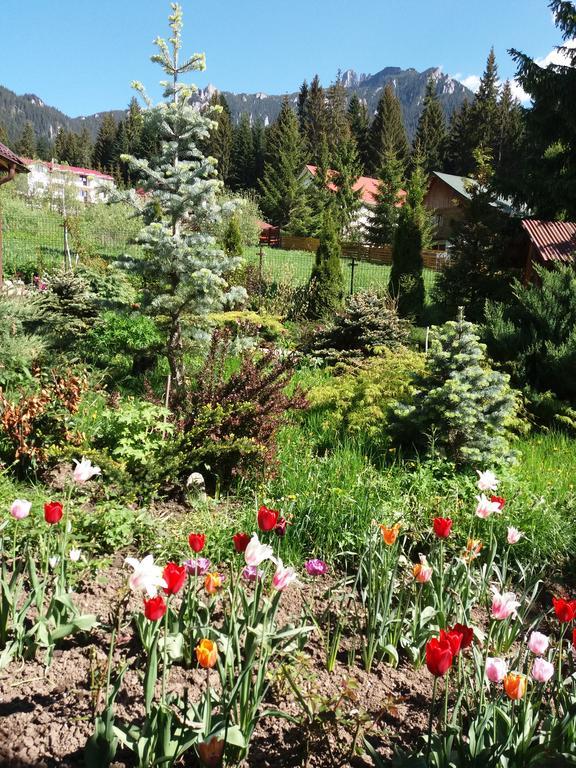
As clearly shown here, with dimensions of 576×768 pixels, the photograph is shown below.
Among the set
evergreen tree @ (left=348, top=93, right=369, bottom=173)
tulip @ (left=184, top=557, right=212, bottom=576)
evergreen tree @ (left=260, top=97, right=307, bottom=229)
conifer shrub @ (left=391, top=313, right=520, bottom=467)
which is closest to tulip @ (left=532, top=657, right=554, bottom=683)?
tulip @ (left=184, top=557, right=212, bottom=576)

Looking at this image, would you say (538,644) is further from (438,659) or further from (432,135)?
(432,135)

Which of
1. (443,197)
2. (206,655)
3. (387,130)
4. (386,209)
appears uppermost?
(387,130)

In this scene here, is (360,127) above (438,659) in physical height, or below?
above

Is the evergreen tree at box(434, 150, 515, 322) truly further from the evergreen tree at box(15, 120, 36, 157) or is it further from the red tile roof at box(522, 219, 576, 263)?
the evergreen tree at box(15, 120, 36, 157)

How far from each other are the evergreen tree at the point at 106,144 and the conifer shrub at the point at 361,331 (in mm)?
72353

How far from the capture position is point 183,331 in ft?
21.4

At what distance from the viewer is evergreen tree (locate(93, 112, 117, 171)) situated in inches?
2889

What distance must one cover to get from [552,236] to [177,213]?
10.4m

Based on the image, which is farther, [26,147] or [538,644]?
[26,147]

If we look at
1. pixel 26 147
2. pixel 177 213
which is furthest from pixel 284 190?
pixel 26 147

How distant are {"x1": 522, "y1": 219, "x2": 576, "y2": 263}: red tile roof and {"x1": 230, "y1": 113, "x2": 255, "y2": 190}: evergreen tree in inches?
1881

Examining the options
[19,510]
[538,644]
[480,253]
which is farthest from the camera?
[480,253]

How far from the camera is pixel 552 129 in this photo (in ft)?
40.4

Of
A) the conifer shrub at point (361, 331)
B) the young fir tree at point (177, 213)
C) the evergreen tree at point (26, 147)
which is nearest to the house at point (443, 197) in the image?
the conifer shrub at point (361, 331)
